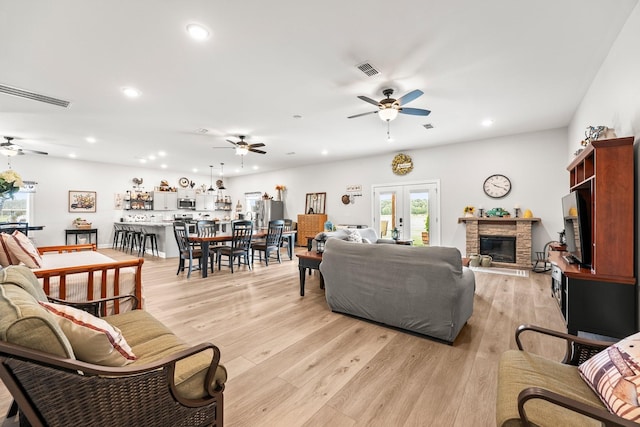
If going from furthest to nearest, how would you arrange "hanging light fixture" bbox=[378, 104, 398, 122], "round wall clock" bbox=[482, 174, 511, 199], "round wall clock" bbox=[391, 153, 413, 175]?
"round wall clock" bbox=[391, 153, 413, 175] → "round wall clock" bbox=[482, 174, 511, 199] → "hanging light fixture" bbox=[378, 104, 398, 122]

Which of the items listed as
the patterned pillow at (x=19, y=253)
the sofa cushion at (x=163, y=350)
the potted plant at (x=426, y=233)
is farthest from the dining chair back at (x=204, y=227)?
the potted plant at (x=426, y=233)

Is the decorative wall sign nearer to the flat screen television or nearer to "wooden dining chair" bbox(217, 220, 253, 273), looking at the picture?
"wooden dining chair" bbox(217, 220, 253, 273)

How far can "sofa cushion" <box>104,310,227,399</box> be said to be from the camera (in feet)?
4.11

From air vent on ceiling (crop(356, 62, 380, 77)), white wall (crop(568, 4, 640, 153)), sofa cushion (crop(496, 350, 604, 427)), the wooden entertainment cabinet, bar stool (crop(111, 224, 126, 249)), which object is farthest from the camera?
bar stool (crop(111, 224, 126, 249))

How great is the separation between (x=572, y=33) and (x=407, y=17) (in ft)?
5.46

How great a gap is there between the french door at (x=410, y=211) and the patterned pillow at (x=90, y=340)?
634cm

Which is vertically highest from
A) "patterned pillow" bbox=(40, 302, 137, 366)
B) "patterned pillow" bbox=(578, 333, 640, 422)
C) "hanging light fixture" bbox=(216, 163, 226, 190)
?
"hanging light fixture" bbox=(216, 163, 226, 190)

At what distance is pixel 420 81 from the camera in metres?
3.58

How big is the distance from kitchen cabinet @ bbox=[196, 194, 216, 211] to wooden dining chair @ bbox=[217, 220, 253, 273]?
679 cm

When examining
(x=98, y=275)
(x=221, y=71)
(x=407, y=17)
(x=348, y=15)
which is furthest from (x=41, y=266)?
(x=407, y=17)

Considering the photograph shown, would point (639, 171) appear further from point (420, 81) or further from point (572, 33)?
point (420, 81)

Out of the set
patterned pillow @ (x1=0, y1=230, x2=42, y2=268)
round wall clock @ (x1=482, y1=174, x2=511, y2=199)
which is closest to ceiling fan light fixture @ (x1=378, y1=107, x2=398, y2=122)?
round wall clock @ (x1=482, y1=174, x2=511, y2=199)

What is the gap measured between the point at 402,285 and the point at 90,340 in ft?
7.59

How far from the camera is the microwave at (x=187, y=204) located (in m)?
11.0
